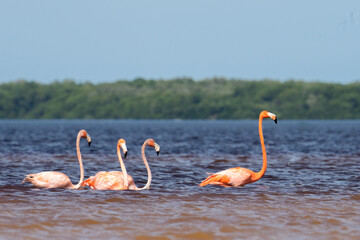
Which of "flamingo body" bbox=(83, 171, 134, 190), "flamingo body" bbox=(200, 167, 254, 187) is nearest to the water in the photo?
"flamingo body" bbox=(200, 167, 254, 187)

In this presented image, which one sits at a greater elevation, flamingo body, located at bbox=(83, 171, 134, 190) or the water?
flamingo body, located at bbox=(83, 171, 134, 190)

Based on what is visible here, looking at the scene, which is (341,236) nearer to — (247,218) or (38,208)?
(247,218)

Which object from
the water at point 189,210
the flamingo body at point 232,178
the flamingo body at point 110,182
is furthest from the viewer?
the flamingo body at point 232,178

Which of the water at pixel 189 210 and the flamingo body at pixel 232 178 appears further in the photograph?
the flamingo body at pixel 232 178

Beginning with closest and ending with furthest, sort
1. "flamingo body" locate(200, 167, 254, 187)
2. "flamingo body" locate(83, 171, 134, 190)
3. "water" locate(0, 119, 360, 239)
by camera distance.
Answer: "water" locate(0, 119, 360, 239) < "flamingo body" locate(83, 171, 134, 190) < "flamingo body" locate(200, 167, 254, 187)

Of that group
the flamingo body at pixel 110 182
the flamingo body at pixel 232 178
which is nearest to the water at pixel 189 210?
the flamingo body at pixel 232 178

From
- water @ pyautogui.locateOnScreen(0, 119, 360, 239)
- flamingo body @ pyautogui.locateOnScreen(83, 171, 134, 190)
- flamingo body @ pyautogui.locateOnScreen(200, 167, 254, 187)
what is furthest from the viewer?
flamingo body @ pyautogui.locateOnScreen(200, 167, 254, 187)

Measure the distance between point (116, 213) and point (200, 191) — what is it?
4254mm

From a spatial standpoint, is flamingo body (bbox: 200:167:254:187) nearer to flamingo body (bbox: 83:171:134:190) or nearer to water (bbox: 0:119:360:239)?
water (bbox: 0:119:360:239)

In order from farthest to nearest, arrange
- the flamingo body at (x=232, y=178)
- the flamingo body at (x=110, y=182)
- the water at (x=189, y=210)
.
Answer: the flamingo body at (x=232, y=178)
the flamingo body at (x=110, y=182)
the water at (x=189, y=210)

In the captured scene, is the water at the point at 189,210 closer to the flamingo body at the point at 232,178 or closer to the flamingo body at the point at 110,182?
the flamingo body at the point at 232,178

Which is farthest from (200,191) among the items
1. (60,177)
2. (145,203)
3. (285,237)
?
(285,237)

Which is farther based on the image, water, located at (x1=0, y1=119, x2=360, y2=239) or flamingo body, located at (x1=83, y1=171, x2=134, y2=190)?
flamingo body, located at (x1=83, y1=171, x2=134, y2=190)

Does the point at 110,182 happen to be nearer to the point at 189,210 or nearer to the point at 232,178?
the point at 232,178
